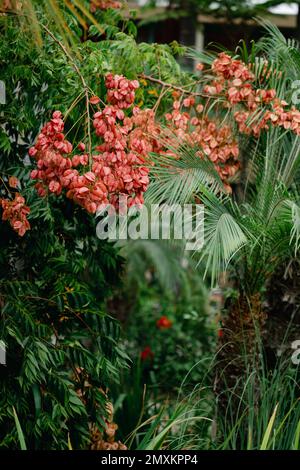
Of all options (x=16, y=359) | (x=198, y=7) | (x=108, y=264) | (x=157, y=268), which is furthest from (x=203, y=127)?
(x=198, y=7)

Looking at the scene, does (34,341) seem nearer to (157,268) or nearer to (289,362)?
(289,362)

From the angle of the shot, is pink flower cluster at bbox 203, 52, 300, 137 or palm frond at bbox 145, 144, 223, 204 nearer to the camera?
palm frond at bbox 145, 144, 223, 204

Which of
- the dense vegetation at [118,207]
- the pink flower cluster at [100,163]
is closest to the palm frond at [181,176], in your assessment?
the dense vegetation at [118,207]

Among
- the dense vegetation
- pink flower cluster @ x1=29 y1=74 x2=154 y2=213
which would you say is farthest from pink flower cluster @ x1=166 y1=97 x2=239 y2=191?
pink flower cluster @ x1=29 y1=74 x2=154 y2=213

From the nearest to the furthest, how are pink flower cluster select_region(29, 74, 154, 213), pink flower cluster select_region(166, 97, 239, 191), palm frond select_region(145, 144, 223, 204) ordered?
pink flower cluster select_region(29, 74, 154, 213) → palm frond select_region(145, 144, 223, 204) → pink flower cluster select_region(166, 97, 239, 191)

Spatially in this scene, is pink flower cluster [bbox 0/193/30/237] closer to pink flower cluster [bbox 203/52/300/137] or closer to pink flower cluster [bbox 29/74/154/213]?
pink flower cluster [bbox 29/74/154/213]

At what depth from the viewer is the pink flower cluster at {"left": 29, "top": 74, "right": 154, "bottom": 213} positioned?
13.3ft

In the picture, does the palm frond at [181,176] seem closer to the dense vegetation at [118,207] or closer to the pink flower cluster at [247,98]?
the dense vegetation at [118,207]

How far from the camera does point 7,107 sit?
468 cm

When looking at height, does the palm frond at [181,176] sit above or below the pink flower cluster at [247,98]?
below

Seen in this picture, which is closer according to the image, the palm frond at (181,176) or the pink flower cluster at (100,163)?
the pink flower cluster at (100,163)

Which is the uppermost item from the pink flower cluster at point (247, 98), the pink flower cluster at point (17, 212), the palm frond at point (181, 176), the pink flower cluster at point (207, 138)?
the pink flower cluster at point (247, 98)

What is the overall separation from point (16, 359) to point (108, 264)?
1031 mm

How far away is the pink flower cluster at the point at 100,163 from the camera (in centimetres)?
405
